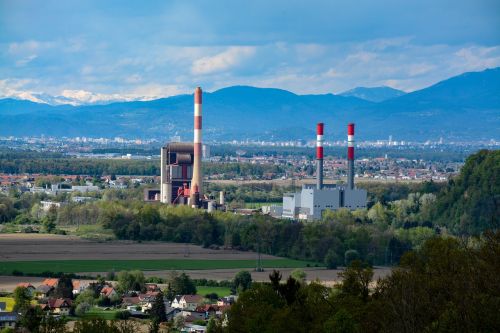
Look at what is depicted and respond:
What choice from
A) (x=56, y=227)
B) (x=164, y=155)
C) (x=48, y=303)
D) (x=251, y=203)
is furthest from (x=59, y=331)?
(x=251, y=203)

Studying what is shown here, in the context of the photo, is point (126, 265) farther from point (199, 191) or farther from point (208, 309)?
point (199, 191)

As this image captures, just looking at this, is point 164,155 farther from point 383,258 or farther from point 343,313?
point 343,313

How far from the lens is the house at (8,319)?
38938mm

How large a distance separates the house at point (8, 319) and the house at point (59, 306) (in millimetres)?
2951

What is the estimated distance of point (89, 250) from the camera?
65.4 meters

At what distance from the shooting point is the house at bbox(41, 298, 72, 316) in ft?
144

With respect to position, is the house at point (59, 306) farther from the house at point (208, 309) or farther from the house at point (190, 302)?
the house at point (208, 309)

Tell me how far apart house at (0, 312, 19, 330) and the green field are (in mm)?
15150

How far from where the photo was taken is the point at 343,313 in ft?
96.5

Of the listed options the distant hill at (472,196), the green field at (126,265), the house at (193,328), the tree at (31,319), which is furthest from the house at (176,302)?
the distant hill at (472,196)

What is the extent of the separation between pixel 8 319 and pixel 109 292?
8361 millimetres

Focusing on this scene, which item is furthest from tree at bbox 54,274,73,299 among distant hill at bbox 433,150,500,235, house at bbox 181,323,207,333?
distant hill at bbox 433,150,500,235

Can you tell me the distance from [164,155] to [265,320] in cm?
6686

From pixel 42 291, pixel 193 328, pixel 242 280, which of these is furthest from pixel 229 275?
pixel 193 328
